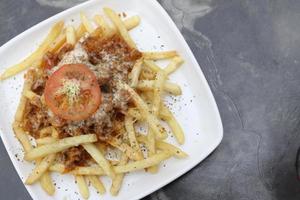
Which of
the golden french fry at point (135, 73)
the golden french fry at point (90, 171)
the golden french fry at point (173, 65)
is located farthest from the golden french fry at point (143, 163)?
the golden french fry at point (173, 65)

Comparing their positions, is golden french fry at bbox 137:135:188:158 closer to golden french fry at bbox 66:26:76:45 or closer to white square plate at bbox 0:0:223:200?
white square plate at bbox 0:0:223:200

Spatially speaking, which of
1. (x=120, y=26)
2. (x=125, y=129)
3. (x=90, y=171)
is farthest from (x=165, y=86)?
(x=90, y=171)

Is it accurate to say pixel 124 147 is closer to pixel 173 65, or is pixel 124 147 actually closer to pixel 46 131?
pixel 46 131

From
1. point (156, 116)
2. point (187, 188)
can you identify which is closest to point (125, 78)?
point (156, 116)

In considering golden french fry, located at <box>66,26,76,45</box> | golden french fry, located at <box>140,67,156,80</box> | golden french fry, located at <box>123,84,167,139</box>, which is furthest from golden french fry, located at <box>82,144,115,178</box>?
golden french fry, located at <box>66,26,76,45</box>

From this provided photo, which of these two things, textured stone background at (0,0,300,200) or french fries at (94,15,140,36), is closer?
french fries at (94,15,140,36)

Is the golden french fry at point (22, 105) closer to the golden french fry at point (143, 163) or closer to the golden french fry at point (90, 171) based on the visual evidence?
the golden french fry at point (90, 171)

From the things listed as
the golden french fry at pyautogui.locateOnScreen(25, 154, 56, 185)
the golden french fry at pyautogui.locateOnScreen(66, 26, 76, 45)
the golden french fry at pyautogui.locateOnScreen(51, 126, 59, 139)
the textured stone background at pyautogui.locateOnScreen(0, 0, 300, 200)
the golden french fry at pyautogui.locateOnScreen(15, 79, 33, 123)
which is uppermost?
the golden french fry at pyautogui.locateOnScreen(66, 26, 76, 45)
